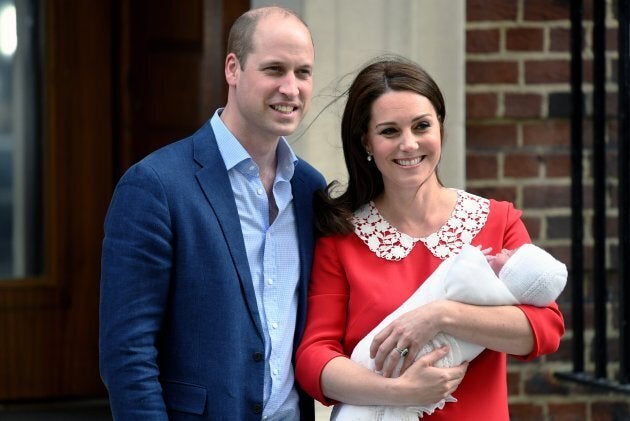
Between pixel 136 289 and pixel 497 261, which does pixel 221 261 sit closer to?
pixel 136 289

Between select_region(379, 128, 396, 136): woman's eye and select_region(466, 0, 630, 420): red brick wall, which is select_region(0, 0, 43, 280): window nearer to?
select_region(466, 0, 630, 420): red brick wall

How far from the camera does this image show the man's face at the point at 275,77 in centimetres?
284

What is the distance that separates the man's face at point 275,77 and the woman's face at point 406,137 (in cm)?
21

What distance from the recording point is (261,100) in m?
2.84

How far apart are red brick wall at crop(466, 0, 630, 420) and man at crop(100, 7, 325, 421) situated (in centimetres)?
144

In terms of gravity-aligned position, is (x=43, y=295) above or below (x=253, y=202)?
below

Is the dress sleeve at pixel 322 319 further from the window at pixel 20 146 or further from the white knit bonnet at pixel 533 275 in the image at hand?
the window at pixel 20 146

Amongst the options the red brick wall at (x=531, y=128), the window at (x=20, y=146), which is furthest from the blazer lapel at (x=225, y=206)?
the window at (x=20, y=146)

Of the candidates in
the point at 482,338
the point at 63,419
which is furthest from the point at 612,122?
the point at 63,419

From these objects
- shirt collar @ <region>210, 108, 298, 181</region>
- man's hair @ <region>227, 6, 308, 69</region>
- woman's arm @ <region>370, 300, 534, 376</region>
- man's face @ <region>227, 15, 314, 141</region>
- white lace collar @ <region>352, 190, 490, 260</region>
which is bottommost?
woman's arm @ <region>370, 300, 534, 376</region>

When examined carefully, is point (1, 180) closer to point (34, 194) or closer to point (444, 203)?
point (34, 194)

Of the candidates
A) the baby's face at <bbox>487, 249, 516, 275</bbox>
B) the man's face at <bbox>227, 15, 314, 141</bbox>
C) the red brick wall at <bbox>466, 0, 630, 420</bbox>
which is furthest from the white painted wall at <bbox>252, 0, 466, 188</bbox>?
the baby's face at <bbox>487, 249, 516, 275</bbox>

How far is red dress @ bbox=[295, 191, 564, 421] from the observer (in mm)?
2879

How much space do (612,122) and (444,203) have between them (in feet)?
5.18
